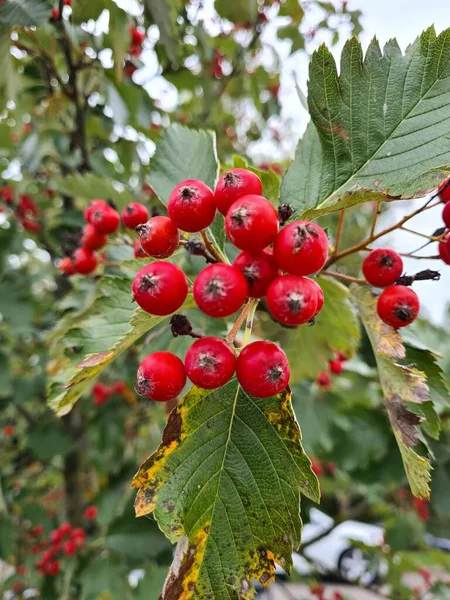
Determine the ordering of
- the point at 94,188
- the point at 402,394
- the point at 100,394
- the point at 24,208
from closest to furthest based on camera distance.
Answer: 1. the point at 402,394
2. the point at 94,188
3. the point at 24,208
4. the point at 100,394

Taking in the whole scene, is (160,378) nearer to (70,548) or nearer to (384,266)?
(384,266)

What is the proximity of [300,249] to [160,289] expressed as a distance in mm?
264

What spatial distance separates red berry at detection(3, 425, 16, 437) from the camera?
4319mm

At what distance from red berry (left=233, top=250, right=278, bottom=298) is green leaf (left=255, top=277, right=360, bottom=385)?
0.55 metres

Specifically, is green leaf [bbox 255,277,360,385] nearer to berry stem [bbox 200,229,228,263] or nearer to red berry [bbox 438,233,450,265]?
red berry [bbox 438,233,450,265]

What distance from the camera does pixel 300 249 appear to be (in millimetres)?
780

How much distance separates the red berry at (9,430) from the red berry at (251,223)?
4245mm

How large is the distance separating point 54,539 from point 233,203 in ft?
9.84

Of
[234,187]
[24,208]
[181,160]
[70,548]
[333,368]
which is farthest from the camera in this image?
[24,208]

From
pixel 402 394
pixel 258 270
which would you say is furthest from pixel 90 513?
pixel 258 270

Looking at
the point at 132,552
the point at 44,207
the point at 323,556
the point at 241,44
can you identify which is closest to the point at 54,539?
the point at 132,552

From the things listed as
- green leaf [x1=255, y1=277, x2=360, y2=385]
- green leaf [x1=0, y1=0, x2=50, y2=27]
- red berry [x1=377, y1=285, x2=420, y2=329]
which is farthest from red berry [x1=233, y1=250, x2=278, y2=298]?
green leaf [x1=0, y1=0, x2=50, y2=27]

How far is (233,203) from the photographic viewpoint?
0.87m

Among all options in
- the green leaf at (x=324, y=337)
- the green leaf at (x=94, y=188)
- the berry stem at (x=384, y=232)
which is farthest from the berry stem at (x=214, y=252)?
the green leaf at (x=94, y=188)
